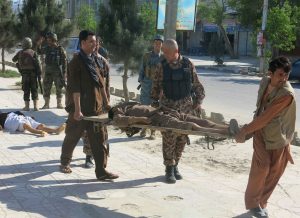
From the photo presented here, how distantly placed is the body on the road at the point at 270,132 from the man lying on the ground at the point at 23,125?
491 centimetres

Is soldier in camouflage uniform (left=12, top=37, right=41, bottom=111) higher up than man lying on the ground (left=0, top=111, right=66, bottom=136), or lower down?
higher up

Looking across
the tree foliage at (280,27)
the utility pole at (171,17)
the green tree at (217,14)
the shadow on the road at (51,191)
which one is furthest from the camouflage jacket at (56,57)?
the green tree at (217,14)

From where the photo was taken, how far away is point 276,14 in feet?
83.0

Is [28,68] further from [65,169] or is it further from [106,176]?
[106,176]

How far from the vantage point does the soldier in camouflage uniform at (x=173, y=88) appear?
239 inches

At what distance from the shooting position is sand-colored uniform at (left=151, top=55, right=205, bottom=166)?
20.0 feet

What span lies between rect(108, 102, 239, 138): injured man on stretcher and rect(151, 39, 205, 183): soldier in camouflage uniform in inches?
9.2

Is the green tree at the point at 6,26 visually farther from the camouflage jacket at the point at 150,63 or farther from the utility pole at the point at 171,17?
the camouflage jacket at the point at 150,63

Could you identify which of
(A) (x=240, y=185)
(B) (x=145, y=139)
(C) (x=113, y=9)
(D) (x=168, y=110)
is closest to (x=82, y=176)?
(D) (x=168, y=110)

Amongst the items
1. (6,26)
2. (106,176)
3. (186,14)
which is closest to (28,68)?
(186,14)

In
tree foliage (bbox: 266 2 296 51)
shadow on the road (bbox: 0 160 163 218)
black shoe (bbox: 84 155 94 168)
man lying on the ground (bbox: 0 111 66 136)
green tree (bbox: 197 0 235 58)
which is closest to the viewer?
shadow on the road (bbox: 0 160 163 218)

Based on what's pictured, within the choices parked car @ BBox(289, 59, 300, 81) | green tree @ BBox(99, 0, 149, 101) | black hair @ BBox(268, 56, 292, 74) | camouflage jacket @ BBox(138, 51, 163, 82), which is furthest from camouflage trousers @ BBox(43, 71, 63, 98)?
parked car @ BBox(289, 59, 300, 81)

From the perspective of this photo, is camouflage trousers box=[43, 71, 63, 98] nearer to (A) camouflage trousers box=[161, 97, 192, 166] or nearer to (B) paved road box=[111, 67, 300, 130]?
(B) paved road box=[111, 67, 300, 130]

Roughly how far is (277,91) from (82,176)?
2829 mm
